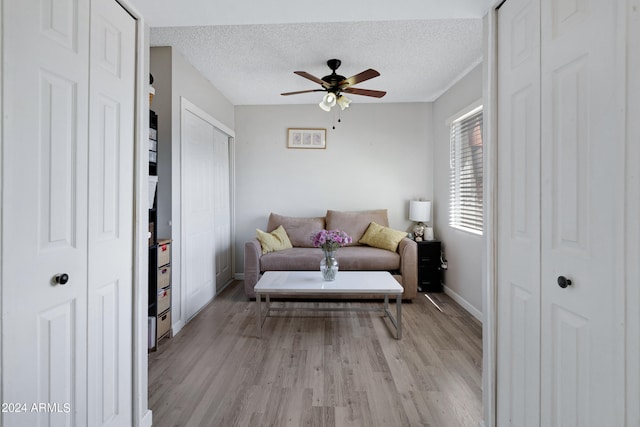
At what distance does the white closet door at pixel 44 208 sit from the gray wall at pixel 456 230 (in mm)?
3217

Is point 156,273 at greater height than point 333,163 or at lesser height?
lesser

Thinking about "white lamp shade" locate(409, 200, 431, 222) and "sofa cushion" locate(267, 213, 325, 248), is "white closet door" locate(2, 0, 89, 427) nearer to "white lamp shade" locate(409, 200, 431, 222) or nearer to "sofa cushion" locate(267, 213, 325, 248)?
"sofa cushion" locate(267, 213, 325, 248)

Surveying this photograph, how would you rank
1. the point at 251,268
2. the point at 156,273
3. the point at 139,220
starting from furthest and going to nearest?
the point at 251,268 → the point at 156,273 → the point at 139,220

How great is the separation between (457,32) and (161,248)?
3.10 meters

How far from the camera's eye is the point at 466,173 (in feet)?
11.4

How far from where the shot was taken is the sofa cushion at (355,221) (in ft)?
14.1

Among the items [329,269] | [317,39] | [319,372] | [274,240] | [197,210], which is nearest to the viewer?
[319,372]

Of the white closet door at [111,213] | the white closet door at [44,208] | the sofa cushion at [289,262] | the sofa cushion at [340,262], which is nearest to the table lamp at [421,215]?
the sofa cushion at [340,262]
